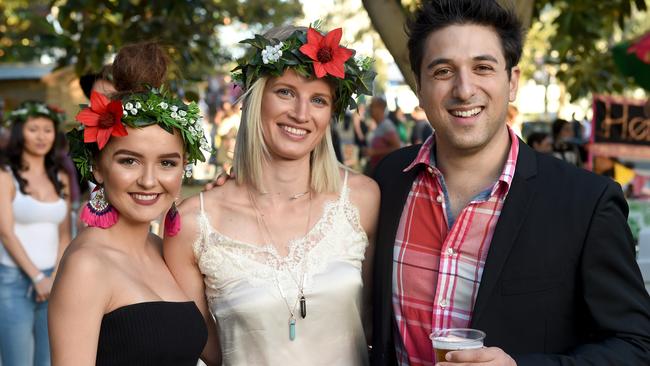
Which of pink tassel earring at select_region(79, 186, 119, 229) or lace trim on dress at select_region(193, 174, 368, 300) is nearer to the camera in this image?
pink tassel earring at select_region(79, 186, 119, 229)

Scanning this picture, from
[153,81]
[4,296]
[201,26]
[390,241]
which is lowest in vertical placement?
[4,296]

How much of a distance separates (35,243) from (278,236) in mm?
3430

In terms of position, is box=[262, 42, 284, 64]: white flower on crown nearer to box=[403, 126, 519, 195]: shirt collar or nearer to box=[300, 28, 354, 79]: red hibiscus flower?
box=[300, 28, 354, 79]: red hibiscus flower

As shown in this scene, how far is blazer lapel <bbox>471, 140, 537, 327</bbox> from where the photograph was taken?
9.27 ft

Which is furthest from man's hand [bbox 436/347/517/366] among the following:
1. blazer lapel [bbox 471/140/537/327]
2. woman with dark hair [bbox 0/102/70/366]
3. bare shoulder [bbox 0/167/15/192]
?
bare shoulder [bbox 0/167/15/192]

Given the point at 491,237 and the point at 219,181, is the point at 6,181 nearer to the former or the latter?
the point at 219,181

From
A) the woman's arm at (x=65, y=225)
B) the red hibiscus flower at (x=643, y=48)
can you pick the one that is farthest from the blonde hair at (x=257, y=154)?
the red hibiscus flower at (x=643, y=48)

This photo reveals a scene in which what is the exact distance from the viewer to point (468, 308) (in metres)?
2.96

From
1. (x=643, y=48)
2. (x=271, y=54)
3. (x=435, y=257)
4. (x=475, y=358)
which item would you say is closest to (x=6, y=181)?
(x=271, y=54)

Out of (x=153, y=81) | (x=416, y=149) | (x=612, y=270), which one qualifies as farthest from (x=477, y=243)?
(x=153, y=81)

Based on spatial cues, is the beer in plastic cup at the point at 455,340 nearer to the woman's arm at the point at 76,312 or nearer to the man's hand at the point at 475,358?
the man's hand at the point at 475,358

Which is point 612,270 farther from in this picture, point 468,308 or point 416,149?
point 416,149

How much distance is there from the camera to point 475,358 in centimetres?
255

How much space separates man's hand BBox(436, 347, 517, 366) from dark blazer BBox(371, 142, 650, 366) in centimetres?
14
